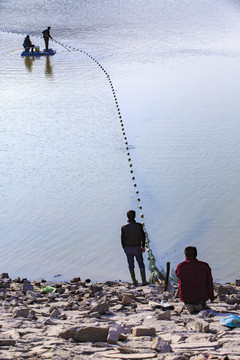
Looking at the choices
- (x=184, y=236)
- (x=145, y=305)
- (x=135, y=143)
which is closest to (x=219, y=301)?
(x=145, y=305)

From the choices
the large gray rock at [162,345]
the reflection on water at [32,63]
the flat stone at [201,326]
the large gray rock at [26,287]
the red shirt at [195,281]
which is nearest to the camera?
the large gray rock at [162,345]

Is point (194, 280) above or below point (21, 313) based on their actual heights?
above

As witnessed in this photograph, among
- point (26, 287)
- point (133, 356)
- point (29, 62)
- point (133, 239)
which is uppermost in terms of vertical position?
point (29, 62)

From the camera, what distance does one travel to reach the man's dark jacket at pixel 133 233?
9.17 metres

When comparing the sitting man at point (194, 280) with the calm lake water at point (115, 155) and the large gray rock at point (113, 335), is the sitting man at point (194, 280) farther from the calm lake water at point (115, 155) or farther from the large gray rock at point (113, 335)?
the calm lake water at point (115, 155)

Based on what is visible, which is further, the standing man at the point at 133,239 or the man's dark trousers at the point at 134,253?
the man's dark trousers at the point at 134,253

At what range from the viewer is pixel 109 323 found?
701 cm

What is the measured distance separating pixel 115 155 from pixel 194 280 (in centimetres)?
878

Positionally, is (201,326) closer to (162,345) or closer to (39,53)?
(162,345)

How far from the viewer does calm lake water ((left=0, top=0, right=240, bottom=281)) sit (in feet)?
36.3

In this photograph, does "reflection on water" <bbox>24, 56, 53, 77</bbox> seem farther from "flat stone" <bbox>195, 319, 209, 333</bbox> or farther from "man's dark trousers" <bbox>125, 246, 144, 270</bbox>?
"flat stone" <bbox>195, 319, 209, 333</bbox>

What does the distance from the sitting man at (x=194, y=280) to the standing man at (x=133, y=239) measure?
1763 millimetres

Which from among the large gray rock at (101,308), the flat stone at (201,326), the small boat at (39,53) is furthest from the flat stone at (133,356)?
the small boat at (39,53)

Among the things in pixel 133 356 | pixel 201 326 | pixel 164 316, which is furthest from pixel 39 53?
pixel 133 356
